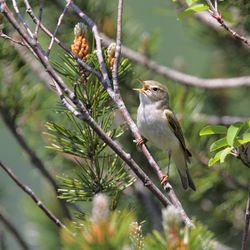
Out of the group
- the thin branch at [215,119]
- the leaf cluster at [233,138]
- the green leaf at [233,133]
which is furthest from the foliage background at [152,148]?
the green leaf at [233,133]

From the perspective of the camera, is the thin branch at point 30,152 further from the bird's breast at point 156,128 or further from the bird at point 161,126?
the bird's breast at point 156,128

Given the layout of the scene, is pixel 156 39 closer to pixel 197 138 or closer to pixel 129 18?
pixel 129 18

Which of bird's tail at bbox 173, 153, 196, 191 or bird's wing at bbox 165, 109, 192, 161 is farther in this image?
bird's wing at bbox 165, 109, 192, 161

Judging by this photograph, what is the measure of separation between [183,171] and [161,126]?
38cm

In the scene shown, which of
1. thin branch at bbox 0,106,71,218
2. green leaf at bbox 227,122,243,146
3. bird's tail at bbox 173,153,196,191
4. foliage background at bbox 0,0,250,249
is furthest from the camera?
bird's tail at bbox 173,153,196,191

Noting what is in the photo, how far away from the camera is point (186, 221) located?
5.07ft

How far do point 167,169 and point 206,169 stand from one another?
8.1 inches

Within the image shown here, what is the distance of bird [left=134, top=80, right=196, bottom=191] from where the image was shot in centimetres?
312

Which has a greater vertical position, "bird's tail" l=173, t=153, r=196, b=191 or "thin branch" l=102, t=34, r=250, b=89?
"thin branch" l=102, t=34, r=250, b=89

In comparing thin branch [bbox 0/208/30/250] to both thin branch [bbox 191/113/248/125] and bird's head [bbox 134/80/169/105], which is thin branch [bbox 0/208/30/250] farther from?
thin branch [bbox 191/113/248/125]

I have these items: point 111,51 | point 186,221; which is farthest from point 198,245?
point 111,51

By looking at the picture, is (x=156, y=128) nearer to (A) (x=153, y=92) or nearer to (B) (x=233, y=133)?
(A) (x=153, y=92)

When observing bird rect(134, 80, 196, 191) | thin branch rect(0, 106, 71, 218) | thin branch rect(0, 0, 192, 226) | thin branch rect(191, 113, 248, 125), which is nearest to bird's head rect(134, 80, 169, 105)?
bird rect(134, 80, 196, 191)

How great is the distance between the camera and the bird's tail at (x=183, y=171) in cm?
303
